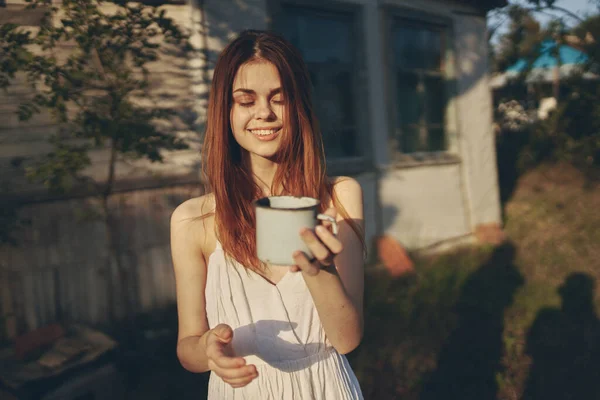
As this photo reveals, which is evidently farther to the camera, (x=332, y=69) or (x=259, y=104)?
(x=332, y=69)

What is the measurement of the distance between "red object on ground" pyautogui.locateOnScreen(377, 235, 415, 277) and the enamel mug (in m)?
5.06

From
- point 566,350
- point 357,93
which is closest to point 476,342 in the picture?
point 566,350

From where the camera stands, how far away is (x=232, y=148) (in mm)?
1605

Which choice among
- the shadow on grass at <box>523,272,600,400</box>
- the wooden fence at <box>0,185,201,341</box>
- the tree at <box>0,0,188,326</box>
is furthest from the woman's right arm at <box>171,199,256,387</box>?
the shadow on grass at <box>523,272,600,400</box>

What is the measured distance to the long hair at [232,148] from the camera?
1.47 meters

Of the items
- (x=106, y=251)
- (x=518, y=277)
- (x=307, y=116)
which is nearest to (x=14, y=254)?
(x=106, y=251)

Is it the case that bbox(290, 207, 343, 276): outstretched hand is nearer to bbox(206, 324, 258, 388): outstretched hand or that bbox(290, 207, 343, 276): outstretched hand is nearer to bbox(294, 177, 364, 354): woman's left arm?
bbox(294, 177, 364, 354): woman's left arm

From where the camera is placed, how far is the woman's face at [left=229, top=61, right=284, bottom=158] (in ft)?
4.72

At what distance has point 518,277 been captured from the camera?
5781mm

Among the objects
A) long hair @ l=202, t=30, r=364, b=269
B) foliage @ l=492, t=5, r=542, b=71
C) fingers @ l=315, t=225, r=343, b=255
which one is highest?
foliage @ l=492, t=5, r=542, b=71

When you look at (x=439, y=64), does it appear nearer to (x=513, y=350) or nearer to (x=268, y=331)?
(x=513, y=350)

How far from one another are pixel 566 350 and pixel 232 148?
3.75 metres

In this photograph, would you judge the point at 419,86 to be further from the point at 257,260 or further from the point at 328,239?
the point at 328,239

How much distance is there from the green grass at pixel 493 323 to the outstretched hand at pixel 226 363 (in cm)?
266
